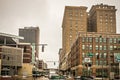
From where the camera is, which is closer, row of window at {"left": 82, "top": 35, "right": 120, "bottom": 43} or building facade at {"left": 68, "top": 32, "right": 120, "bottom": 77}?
building facade at {"left": 68, "top": 32, "right": 120, "bottom": 77}

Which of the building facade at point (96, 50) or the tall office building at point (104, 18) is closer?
Result: the building facade at point (96, 50)

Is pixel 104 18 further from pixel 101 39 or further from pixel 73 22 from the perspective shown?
pixel 101 39

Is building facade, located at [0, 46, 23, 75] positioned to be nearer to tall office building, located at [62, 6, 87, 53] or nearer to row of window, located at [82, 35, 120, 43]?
row of window, located at [82, 35, 120, 43]

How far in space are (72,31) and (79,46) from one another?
225ft

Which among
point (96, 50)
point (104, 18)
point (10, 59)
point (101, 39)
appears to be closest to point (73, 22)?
point (104, 18)

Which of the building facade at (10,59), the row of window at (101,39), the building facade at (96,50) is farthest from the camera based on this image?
the row of window at (101,39)

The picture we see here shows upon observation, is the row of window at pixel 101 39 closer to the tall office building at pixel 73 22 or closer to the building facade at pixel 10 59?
the building facade at pixel 10 59

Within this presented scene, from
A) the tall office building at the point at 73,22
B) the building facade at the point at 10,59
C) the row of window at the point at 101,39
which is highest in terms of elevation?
the tall office building at the point at 73,22

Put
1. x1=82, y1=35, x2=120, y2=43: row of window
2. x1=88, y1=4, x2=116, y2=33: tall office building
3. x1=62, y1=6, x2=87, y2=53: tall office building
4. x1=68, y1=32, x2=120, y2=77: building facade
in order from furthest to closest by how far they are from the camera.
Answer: x1=88, y1=4, x2=116, y2=33: tall office building → x1=62, y1=6, x2=87, y2=53: tall office building → x1=82, y1=35, x2=120, y2=43: row of window → x1=68, y1=32, x2=120, y2=77: building facade

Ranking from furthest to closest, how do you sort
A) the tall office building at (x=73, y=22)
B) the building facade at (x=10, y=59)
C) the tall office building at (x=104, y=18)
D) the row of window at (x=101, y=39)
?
the tall office building at (x=104, y=18), the tall office building at (x=73, y=22), the row of window at (x=101, y=39), the building facade at (x=10, y=59)

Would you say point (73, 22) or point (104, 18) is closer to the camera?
point (73, 22)

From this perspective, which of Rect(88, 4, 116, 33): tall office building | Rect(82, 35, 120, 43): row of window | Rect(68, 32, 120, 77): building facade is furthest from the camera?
Rect(88, 4, 116, 33): tall office building

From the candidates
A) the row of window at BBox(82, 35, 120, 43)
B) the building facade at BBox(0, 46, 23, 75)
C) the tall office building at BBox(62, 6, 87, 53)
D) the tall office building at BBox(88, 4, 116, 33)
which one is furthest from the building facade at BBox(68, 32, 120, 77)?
the tall office building at BBox(88, 4, 116, 33)

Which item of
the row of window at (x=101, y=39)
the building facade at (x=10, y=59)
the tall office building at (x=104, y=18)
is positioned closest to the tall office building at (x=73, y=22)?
the tall office building at (x=104, y=18)
